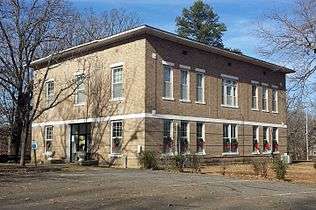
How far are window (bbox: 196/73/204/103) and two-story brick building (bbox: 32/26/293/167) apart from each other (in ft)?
0.23

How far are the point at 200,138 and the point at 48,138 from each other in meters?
12.6

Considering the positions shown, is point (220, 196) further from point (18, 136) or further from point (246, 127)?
point (18, 136)

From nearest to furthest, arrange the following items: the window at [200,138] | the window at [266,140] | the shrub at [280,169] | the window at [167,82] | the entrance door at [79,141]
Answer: the shrub at [280,169]
the window at [167,82]
the window at [200,138]
the entrance door at [79,141]
the window at [266,140]

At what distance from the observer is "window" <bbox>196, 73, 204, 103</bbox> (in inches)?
1389

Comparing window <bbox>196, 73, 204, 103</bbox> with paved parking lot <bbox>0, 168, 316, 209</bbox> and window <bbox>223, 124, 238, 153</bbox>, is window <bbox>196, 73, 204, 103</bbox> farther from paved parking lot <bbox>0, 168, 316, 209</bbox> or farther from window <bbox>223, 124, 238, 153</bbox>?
paved parking lot <bbox>0, 168, 316, 209</bbox>

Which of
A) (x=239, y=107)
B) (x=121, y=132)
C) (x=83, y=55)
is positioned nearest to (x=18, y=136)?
(x=83, y=55)

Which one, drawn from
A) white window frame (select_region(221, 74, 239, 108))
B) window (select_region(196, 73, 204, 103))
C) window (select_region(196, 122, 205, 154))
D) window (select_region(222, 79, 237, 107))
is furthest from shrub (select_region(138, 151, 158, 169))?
window (select_region(222, 79, 237, 107))

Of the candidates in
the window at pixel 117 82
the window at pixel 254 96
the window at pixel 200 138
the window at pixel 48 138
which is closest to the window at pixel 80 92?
the window at pixel 117 82

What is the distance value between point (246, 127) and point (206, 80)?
6344 millimetres

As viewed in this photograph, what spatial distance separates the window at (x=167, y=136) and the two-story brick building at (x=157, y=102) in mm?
63

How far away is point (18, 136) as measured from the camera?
151 feet

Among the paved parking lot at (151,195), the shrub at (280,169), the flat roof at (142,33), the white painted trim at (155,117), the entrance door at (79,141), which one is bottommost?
the paved parking lot at (151,195)

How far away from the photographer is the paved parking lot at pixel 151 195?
13273 mm

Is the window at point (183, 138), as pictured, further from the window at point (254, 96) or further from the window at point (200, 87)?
the window at point (254, 96)
